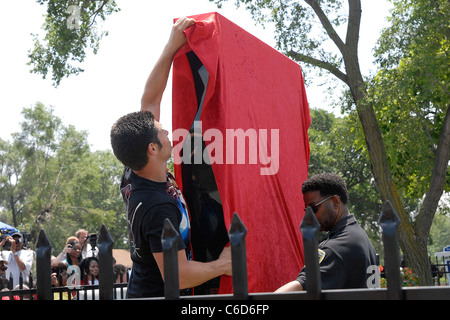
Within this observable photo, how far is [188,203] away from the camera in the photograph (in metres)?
2.89

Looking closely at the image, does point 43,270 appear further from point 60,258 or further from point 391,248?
point 60,258

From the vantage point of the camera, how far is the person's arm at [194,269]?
2273 millimetres

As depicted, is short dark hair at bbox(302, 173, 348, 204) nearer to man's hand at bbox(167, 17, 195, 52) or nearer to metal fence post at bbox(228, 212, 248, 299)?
man's hand at bbox(167, 17, 195, 52)

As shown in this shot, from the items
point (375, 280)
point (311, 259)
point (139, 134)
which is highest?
point (139, 134)

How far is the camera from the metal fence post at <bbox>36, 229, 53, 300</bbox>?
164cm

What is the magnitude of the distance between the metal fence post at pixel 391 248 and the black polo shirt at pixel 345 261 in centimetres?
103

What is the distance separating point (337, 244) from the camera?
263 centimetres

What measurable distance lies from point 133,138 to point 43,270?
3.18 ft

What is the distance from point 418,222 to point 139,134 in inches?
416

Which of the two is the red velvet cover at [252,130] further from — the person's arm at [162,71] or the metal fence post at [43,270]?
the metal fence post at [43,270]

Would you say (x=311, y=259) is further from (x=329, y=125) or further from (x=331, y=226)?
(x=329, y=125)

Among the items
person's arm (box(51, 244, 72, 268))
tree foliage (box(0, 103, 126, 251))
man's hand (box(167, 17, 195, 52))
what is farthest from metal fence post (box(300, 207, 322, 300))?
tree foliage (box(0, 103, 126, 251))

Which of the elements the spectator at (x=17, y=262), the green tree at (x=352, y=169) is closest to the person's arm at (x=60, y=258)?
the spectator at (x=17, y=262)

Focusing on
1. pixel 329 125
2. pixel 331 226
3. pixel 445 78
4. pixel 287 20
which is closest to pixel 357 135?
pixel 445 78
